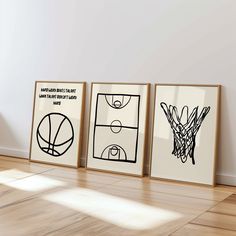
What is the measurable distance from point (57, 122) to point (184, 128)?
1.08 meters

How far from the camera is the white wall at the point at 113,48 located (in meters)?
3.05

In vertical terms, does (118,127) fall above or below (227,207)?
above

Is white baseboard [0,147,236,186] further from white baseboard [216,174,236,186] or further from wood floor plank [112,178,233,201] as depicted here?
wood floor plank [112,178,233,201]

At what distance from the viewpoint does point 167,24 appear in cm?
321

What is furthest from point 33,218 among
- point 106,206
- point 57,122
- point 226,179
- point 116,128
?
point 57,122

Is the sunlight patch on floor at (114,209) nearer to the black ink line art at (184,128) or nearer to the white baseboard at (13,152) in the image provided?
the black ink line art at (184,128)

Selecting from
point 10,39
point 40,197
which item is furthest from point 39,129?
point 40,197

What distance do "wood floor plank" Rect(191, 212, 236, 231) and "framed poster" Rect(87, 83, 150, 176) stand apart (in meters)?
0.98

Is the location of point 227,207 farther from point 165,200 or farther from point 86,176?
point 86,176

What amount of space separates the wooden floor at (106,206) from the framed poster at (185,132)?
0.12 metres

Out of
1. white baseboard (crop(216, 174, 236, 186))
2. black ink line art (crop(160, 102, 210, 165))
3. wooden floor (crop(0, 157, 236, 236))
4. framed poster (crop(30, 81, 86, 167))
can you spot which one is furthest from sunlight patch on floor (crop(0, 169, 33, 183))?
white baseboard (crop(216, 174, 236, 186))

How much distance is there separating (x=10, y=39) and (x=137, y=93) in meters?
1.34

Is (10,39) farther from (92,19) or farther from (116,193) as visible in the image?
(116,193)

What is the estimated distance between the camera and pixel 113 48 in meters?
3.44
